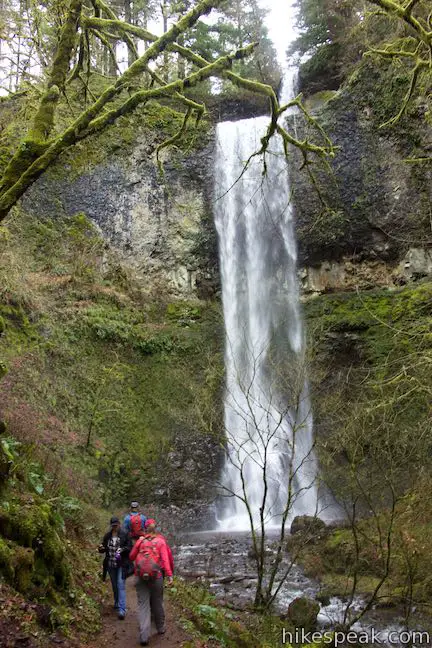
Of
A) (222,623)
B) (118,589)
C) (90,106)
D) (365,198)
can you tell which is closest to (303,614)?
(222,623)

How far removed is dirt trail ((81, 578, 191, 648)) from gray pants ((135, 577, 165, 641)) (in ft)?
0.43

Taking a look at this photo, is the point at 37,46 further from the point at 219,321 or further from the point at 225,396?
the point at 219,321

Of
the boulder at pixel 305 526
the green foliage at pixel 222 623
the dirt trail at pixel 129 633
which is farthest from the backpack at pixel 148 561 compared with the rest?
the boulder at pixel 305 526

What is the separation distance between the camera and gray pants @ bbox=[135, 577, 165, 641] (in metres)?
5.02

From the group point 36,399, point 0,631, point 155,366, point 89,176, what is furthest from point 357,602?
point 89,176

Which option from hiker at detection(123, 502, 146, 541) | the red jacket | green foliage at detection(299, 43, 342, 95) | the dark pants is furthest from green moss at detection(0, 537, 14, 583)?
green foliage at detection(299, 43, 342, 95)

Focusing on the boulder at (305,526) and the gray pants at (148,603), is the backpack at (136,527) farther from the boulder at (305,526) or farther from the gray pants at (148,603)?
the boulder at (305,526)

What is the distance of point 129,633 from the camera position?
5.30m

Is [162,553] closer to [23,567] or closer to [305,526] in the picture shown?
[23,567]

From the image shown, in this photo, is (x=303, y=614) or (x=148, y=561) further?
(x=303, y=614)

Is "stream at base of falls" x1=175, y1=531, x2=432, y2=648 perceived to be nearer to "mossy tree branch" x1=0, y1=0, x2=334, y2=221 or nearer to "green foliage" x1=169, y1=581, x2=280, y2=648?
"green foliage" x1=169, y1=581, x2=280, y2=648

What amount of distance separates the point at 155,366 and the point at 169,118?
1150cm
